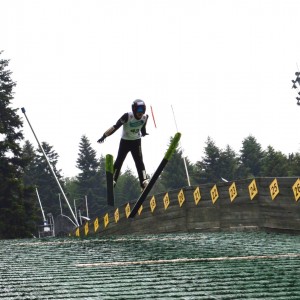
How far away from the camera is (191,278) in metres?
6.04

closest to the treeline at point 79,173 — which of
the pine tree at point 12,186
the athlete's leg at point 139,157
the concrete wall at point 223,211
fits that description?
the pine tree at point 12,186

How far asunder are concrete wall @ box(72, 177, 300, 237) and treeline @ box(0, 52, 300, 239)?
1254 centimetres

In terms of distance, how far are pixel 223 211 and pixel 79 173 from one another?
74666 millimetres

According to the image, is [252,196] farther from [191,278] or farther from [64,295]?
[64,295]

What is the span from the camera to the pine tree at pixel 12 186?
31062 mm

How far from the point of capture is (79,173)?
295 ft

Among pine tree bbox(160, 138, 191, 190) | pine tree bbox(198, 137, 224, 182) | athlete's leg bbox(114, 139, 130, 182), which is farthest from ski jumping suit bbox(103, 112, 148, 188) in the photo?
pine tree bbox(160, 138, 191, 190)

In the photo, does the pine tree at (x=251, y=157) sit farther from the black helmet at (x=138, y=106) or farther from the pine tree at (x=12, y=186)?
the black helmet at (x=138, y=106)

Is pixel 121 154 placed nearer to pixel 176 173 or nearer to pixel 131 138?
pixel 131 138

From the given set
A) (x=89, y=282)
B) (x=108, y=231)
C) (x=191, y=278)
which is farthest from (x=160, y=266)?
(x=108, y=231)

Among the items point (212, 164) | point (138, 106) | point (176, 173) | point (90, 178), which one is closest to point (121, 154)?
point (138, 106)

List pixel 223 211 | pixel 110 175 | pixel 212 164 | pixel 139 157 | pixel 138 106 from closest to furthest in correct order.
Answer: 1. pixel 138 106
2. pixel 110 175
3. pixel 139 157
4. pixel 223 211
5. pixel 212 164

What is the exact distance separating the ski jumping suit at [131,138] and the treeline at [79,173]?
1929 centimetres

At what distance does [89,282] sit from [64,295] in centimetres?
68
